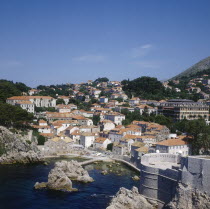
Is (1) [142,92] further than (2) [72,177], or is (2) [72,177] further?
(1) [142,92]

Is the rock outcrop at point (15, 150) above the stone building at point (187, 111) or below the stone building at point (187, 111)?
below

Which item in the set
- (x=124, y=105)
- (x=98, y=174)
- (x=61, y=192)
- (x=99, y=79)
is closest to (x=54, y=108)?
(x=124, y=105)

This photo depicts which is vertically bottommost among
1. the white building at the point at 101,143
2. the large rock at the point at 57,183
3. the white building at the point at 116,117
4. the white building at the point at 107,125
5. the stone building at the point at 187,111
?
the large rock at the point at 57,183

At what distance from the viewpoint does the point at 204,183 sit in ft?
74.5

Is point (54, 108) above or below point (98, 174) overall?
above

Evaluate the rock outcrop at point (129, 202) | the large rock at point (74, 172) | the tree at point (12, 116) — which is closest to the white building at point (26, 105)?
the tree at point (12, 116)

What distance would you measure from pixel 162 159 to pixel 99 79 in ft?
453

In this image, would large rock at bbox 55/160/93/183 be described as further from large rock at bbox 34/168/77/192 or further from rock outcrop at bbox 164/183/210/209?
rock outcrop at bbox 164/183/210/209

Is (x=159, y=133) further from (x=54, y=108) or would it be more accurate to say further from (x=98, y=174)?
(x=54, y=108)

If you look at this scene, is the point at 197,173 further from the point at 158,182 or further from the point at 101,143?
the point at 101,143

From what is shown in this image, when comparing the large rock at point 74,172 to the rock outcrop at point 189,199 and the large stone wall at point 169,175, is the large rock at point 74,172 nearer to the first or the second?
the large stone wall at point 169,175

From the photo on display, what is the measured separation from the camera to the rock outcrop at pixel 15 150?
45.3 metres

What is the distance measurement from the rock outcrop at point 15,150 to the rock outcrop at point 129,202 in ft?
74.8

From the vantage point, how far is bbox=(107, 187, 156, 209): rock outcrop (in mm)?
25484
